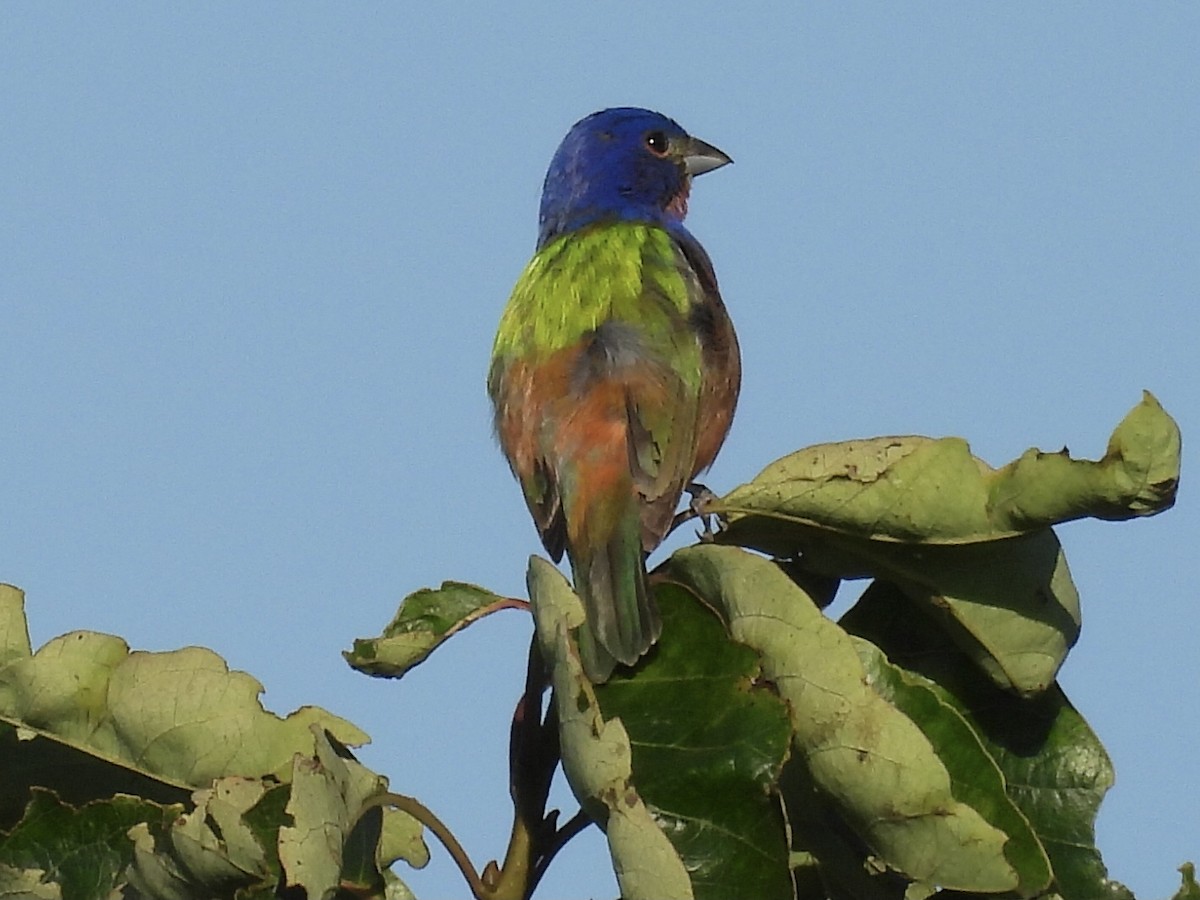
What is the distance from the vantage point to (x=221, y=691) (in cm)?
307

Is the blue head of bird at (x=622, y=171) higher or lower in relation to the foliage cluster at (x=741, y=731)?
higher

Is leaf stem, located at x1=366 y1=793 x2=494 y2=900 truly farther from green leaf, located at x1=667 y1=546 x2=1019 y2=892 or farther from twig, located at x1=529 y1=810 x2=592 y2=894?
green leaf, located at x1=667 y1=546 x2=1019 y2=892

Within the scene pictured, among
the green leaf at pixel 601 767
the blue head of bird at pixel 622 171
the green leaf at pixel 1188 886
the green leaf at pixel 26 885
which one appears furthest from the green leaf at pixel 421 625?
the blue head of bird at pixel 622 171

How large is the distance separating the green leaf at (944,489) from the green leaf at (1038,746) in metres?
0.27

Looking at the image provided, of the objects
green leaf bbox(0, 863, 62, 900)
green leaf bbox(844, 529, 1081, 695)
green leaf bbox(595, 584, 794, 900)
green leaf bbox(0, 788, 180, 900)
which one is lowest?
green leaf bbox(0, 863, 62, 900)

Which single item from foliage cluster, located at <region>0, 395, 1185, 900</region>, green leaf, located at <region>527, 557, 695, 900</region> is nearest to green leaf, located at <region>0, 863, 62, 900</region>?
foliage cluster, located at <region>0, 395, 1185, 900</region>

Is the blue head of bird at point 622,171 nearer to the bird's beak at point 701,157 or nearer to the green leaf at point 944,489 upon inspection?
the bird's beak at point 701,157

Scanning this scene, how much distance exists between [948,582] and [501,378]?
2498 millimetres

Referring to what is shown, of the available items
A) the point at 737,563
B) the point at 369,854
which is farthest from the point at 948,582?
the point at 369,854

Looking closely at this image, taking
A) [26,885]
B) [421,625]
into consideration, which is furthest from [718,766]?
[26,885]

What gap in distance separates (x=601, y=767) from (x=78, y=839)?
916 millimetres

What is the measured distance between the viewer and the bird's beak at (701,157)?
721 centimetres

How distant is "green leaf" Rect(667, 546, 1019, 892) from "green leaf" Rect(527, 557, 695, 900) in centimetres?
27

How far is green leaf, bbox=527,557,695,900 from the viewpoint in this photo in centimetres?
250
